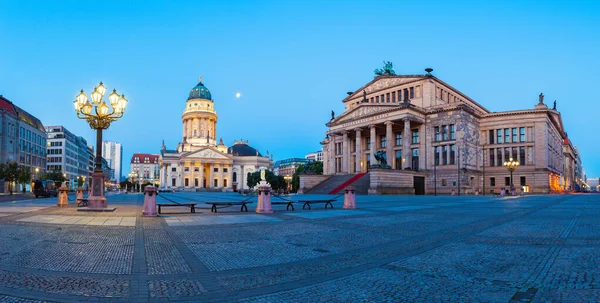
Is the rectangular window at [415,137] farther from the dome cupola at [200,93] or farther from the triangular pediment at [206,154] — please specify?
the dome cupola at [200,93]

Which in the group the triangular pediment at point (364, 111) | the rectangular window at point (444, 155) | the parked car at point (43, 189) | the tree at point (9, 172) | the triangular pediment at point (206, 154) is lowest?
the parked car at point (43, 189)

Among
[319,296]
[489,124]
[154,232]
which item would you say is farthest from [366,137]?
[319,296]

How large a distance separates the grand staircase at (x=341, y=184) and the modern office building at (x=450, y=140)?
2.92m

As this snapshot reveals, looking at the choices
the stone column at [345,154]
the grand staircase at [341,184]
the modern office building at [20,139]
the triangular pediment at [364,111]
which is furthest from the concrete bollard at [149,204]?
the modern office building at [20,139]

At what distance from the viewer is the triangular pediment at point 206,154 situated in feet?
423

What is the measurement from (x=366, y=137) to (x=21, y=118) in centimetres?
7109

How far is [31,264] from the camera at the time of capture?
702 centimetres

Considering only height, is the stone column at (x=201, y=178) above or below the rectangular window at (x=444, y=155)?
below

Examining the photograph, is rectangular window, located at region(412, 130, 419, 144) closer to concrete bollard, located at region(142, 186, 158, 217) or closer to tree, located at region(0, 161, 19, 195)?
concrete bollard, located at region(142, 186, 158, 217)

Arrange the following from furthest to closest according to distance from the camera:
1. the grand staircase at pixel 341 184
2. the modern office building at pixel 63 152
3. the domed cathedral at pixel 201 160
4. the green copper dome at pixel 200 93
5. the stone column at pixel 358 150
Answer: the green copper dome at pixel 200 93
the domed cathedral at pixel 201 160
the modern office building at pixel 63 152
the stone column at pixel 358 150
the grand staircase at pixel 341 184

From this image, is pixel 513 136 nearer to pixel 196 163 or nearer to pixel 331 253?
pixel 331 253

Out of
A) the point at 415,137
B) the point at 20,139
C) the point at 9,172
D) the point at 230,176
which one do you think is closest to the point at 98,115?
the point at 9,172

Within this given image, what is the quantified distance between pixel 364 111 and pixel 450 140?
16.4m

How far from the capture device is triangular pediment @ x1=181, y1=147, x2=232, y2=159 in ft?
423
